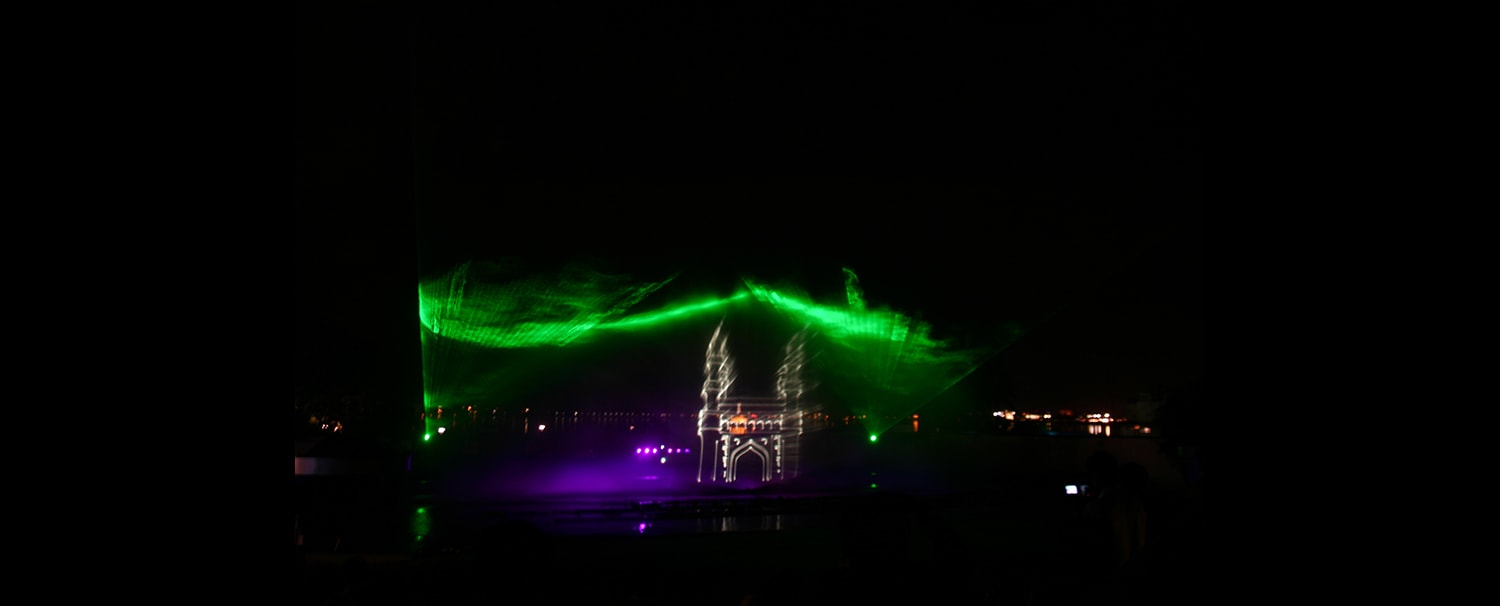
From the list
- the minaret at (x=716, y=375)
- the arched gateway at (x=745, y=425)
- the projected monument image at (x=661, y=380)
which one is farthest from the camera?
the minaret at (x=716, y=375)

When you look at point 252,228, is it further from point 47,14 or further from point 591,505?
point 591,505

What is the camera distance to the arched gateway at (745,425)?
31469 millimetres

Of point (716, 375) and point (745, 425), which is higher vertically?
point (716, 375)

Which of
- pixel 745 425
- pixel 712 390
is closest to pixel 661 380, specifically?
pixel 712 390

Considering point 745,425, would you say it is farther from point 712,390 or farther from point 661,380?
point 661,380

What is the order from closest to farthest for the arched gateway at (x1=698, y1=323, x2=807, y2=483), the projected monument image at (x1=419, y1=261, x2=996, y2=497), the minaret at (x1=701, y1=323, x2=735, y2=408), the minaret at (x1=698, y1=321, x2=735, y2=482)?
the projected monument image at (x1=419, y1=261, x2=996, y2=497) → the arched gateway at (x1=698, y1=323, x2=807, y2=483) → the minaret at (x1=698, y1=321, x2=735, y2=482) → the minaret at (x1=701, y1=323, x2=735, y2=408)

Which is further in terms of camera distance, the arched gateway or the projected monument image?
the arched gateway

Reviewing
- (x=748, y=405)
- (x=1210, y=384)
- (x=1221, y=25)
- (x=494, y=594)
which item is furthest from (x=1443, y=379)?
(x=748, y=405)

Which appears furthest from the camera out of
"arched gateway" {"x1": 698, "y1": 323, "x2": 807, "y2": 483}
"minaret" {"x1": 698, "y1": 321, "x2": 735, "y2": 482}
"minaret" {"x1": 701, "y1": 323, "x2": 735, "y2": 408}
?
"minaret" {"x1": 701, "y1": 323, "x2": 735, "y2": 408}

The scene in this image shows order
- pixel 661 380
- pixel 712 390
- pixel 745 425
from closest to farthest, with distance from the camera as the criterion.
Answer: pixel 745 425
pixel 661 380
pixel 712 390

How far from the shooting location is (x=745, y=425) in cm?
3247

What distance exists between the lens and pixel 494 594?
10.2 feet

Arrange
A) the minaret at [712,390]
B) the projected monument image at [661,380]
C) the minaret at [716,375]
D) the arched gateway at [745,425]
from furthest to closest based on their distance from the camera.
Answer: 1. the minaret at [716,375]
2. the minaret at [712,390]
3. the arched gateway at [745,425]
4. the projected monument image at [661,380]

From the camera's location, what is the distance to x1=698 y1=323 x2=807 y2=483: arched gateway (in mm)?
31469
